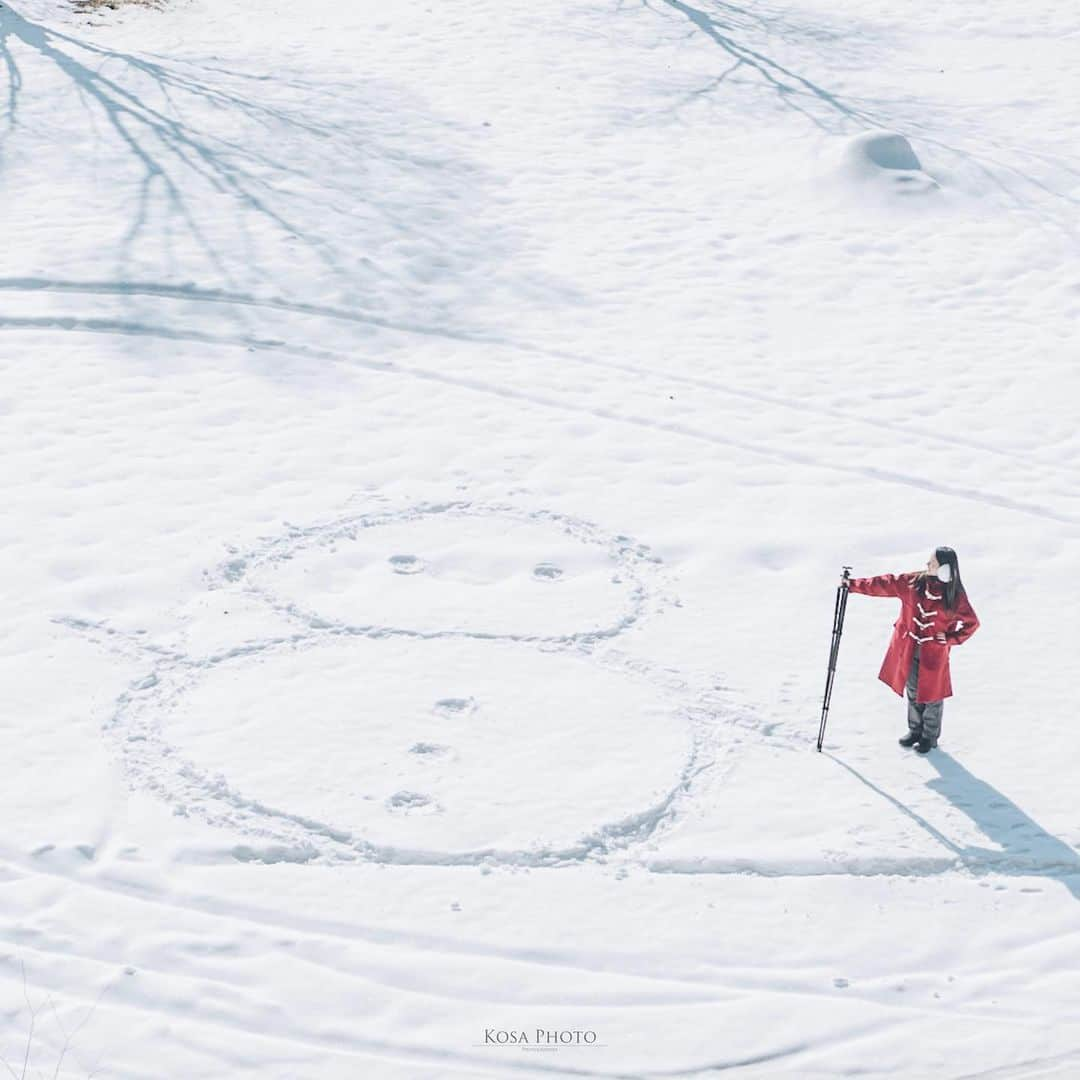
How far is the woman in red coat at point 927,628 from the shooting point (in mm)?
7430

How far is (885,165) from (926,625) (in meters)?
8.39

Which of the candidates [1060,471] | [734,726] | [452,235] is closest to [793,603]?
[734,726]

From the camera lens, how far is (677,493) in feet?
33.0

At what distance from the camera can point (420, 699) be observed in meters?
8.01

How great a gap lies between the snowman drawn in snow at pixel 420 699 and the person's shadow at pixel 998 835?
3.45 feet

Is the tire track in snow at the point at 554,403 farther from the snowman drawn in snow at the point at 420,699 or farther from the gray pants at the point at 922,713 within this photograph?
the gray pants at the point at 922,713

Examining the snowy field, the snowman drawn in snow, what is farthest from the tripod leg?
the snowman drawn in snow

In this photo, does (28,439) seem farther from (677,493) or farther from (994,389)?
(994,389)

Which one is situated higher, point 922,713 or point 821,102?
point 821,102

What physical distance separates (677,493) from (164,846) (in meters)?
4.22

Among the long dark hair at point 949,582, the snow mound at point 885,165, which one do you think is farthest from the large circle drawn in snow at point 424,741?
the snow mound at point 885,165

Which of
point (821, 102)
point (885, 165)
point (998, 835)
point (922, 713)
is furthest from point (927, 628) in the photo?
point (821, 102)

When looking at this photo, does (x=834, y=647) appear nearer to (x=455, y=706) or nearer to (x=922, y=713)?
(x=922, y=713)

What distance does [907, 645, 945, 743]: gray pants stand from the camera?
7.54 meters
